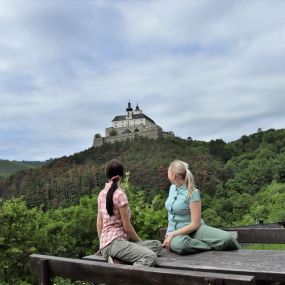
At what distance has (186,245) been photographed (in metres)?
3.68

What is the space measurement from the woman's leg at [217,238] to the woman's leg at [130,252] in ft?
1.85

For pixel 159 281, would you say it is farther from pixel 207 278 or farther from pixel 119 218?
pixel 119 218

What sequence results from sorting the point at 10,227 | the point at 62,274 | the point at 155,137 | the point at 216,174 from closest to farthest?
the point at 62,274
the point at 10,227
the point at 216,174
the point at 155,137

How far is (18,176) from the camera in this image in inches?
3440

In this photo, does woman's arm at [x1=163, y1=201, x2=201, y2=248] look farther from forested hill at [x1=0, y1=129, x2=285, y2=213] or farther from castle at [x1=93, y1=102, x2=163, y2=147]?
castle at [x1=93, y1=102, x2=163, y2=147]

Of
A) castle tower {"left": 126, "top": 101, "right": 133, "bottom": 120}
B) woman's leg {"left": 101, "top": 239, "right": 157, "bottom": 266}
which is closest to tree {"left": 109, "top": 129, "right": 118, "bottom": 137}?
castle tower {"left": 126, "top": 101, "right": 133, "bottom": 120}

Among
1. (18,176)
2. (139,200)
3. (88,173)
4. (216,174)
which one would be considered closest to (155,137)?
(18,176)

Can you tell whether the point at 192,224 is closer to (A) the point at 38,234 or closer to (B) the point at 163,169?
(A) the point at 38,234

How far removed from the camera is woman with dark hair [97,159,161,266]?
3.57 m

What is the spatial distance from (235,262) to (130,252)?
2.79ft

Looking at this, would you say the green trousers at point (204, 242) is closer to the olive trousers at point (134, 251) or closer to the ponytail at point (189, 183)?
the olive trousers at point (134, 251)

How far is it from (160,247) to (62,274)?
1.00m

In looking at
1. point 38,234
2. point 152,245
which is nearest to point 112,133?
point 38,234

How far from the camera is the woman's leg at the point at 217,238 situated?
12.2 ft
